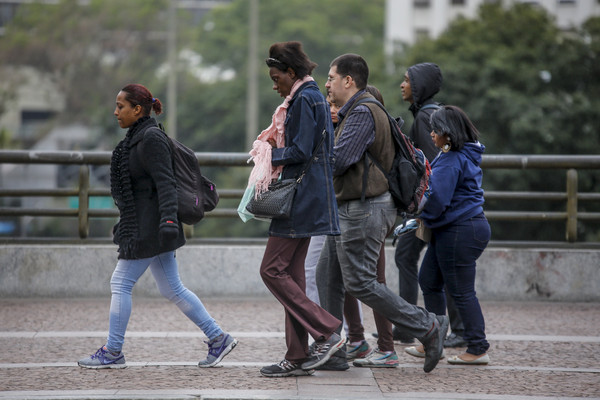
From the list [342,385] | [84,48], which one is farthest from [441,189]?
[84,48]

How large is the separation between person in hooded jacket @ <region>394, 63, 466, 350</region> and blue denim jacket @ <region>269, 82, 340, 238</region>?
1293 mm

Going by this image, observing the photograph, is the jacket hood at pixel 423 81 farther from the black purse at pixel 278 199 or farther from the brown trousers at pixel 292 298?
the brown trousers at pixel 292 298

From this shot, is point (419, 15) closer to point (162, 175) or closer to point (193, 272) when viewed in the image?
point (193, 272)

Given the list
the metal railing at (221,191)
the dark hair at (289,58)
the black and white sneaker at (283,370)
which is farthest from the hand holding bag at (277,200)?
the metal railing at (221,191)

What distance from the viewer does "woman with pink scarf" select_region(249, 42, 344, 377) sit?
221 inches

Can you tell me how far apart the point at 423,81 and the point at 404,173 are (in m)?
1.15

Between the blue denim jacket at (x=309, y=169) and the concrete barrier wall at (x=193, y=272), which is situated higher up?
the blue denim jacket at (x=309, y=169)

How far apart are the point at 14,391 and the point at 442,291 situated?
117 inches

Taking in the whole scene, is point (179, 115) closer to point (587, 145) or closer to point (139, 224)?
point (587, 145)

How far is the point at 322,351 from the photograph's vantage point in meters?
5.79

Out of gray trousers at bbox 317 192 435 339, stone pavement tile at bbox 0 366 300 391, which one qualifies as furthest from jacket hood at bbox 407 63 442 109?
stone pavement tile at bbox 0 366 300 391

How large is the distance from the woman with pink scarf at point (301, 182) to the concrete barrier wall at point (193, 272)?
3.12m

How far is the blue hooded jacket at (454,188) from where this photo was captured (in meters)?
6.12

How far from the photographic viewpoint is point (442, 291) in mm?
6641
